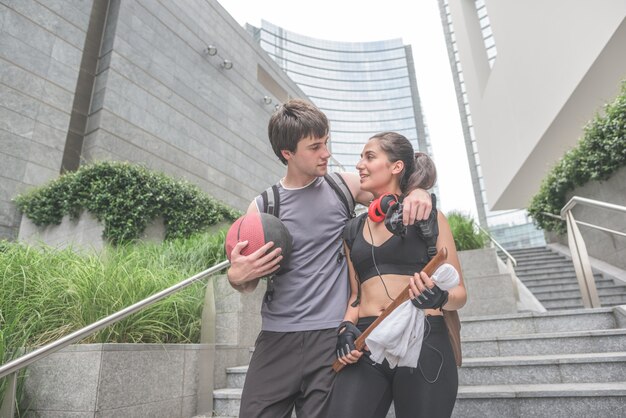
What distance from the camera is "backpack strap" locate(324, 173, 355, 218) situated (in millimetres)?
1910

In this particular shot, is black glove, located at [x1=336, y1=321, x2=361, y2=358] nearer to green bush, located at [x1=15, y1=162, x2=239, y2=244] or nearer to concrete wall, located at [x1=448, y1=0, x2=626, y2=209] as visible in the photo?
green bush, located at [x1=15, y1=162, x2=239, y2=244]

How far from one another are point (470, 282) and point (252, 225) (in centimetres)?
464

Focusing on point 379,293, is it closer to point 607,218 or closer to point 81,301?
point 81,301

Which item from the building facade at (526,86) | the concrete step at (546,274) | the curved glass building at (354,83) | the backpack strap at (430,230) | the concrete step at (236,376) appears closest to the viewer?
the backpack strap at (430,230)

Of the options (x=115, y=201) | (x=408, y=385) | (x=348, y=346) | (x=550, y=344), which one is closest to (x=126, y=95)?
(x=115, y=201)

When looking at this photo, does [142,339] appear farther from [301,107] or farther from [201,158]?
[201,158]

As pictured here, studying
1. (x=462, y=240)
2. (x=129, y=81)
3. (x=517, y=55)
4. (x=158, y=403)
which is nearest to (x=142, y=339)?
(x=158, y=403)

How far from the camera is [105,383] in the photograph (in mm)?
2594

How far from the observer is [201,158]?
12.2 meters

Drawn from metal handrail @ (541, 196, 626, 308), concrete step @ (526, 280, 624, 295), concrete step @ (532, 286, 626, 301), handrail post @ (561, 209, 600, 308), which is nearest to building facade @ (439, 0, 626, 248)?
concrete step @ (526, 280, 624, 295)

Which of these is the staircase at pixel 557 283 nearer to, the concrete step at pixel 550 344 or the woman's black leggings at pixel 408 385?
the concrete step at pixel 550 344

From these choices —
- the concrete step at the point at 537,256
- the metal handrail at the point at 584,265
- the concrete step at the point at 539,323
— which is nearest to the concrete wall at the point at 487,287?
the metal handrail at the point at 584,265

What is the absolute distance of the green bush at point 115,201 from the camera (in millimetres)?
7117

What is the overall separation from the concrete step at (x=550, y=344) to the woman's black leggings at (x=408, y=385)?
2.45 meters
